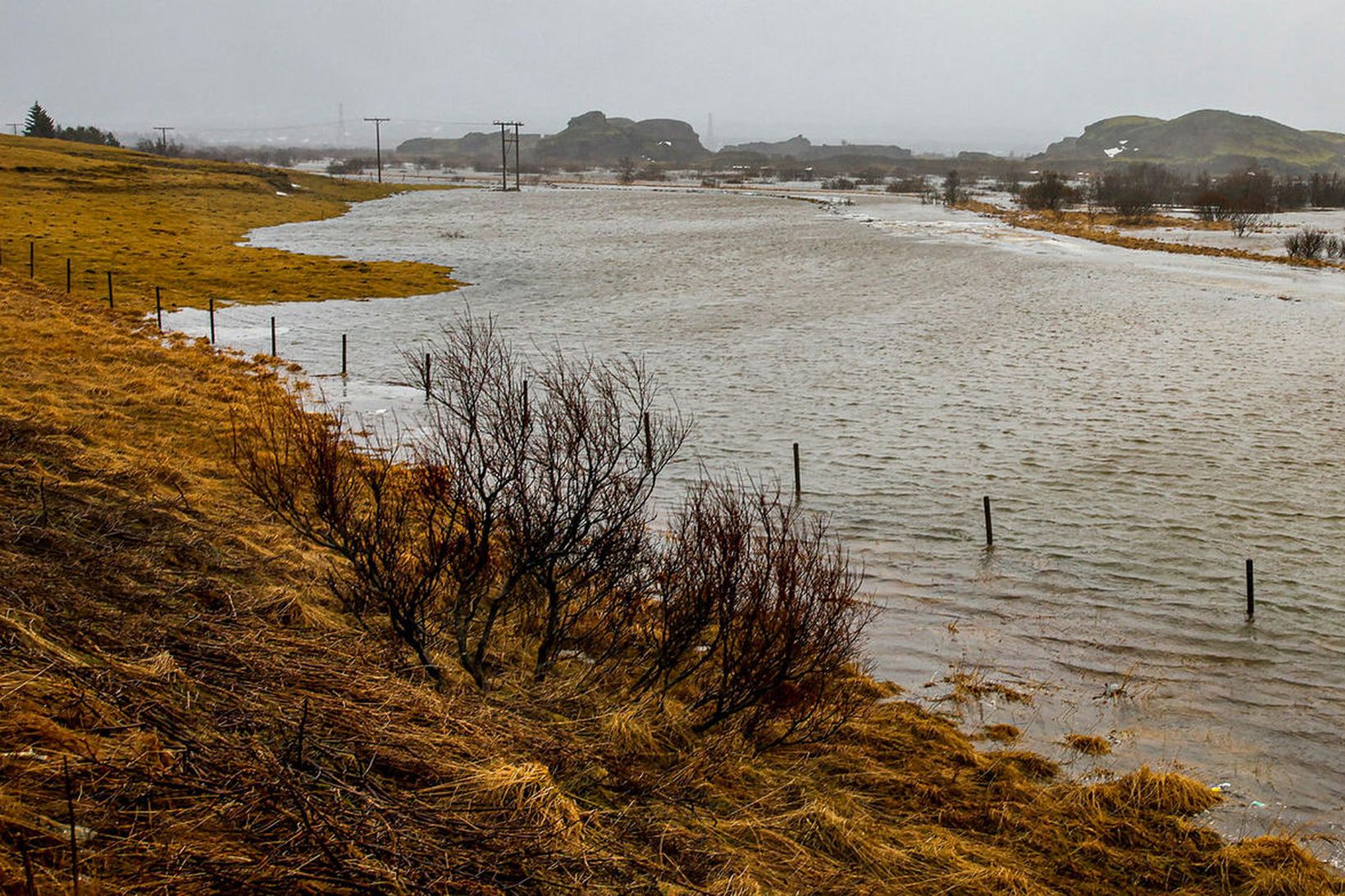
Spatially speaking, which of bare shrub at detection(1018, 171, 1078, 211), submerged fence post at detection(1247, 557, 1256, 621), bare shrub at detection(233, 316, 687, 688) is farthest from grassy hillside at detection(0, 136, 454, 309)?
bare shrub at detection(1018, 171, 1078, 211)

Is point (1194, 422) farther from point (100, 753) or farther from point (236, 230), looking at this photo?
point (236, 230)

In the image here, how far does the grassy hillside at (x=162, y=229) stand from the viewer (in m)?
51.2

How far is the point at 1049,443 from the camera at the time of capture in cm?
2691

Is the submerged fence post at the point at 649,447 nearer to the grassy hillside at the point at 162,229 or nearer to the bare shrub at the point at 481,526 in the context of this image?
the bare shrub at the point at 481,526

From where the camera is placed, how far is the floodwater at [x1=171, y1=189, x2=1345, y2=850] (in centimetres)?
1402

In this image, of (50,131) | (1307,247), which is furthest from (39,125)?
(1307,247)

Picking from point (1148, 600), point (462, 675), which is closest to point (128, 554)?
point (462, 675)

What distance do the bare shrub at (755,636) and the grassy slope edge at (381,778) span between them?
46 centimetres

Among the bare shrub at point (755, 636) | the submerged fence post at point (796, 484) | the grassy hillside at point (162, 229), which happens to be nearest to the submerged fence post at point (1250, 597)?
the bare shrub at point (755, 636)

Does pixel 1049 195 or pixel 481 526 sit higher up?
pixel 1049 195

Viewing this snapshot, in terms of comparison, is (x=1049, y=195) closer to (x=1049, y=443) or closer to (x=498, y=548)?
(x=1049, y=443)

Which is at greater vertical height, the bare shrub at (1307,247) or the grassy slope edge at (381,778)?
the bare shrub at (1307,247)

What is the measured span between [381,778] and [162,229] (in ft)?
250

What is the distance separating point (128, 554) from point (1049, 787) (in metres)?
10.7
